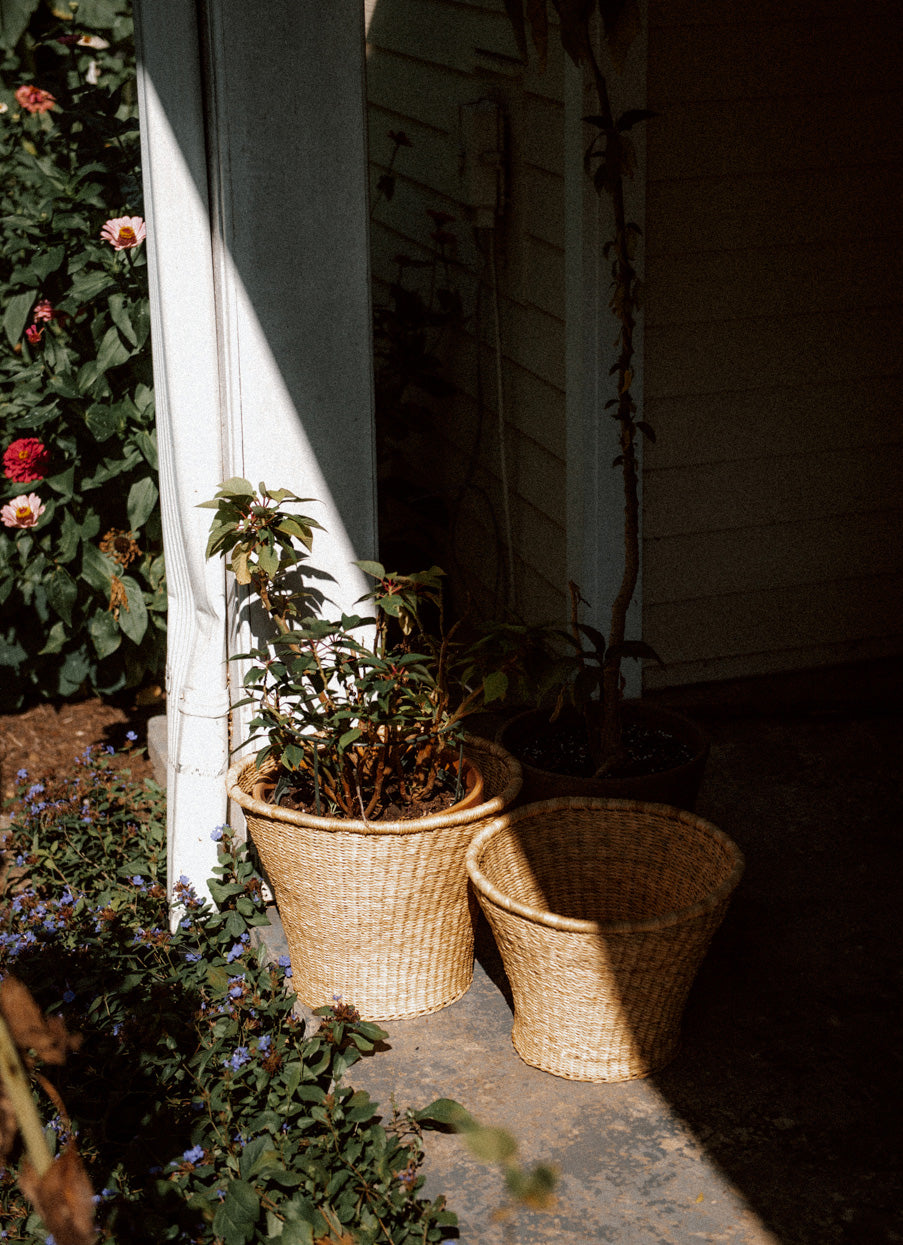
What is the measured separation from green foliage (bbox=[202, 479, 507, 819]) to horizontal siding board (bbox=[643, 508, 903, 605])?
43.1 inches

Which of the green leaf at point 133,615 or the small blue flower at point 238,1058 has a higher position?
the green leaf at point 133,615

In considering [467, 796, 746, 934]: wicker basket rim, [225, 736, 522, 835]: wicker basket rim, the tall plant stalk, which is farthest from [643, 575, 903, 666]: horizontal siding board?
[225, 736, 522, 835]: wicker basket rim

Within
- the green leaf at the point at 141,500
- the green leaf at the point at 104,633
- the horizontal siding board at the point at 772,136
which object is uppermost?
the horizontal siding board at the point at 772,136

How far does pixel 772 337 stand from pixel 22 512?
2.10 meters

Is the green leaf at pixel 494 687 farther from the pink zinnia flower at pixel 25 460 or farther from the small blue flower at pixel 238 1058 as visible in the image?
the pink zinnia flower at pixel 25 460

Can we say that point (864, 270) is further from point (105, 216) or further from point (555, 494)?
point (105, 216)

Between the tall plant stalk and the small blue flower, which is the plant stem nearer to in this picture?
the tall plant stalk

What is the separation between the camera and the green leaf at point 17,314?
356cm

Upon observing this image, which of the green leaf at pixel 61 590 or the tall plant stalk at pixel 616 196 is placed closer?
the tall plant stalk at pixel 616 196

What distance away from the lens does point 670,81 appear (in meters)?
3.07

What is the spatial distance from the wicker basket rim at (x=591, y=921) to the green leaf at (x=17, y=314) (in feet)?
6.98

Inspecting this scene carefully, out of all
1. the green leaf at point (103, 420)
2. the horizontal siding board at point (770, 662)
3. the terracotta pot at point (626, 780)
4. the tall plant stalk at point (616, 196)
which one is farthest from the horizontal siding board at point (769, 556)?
the green leaf at point (103, 420)

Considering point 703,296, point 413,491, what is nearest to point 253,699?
point 703,296

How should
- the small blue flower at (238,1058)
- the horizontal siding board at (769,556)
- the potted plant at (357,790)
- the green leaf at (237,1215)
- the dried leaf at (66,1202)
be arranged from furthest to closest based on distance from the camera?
the horizontal siding board at (769,556) → the potted plant at (357,790) → the small blue flower at (238,1058) → the green leaf at (237,1215) → the dried leaf at (66,1202)
